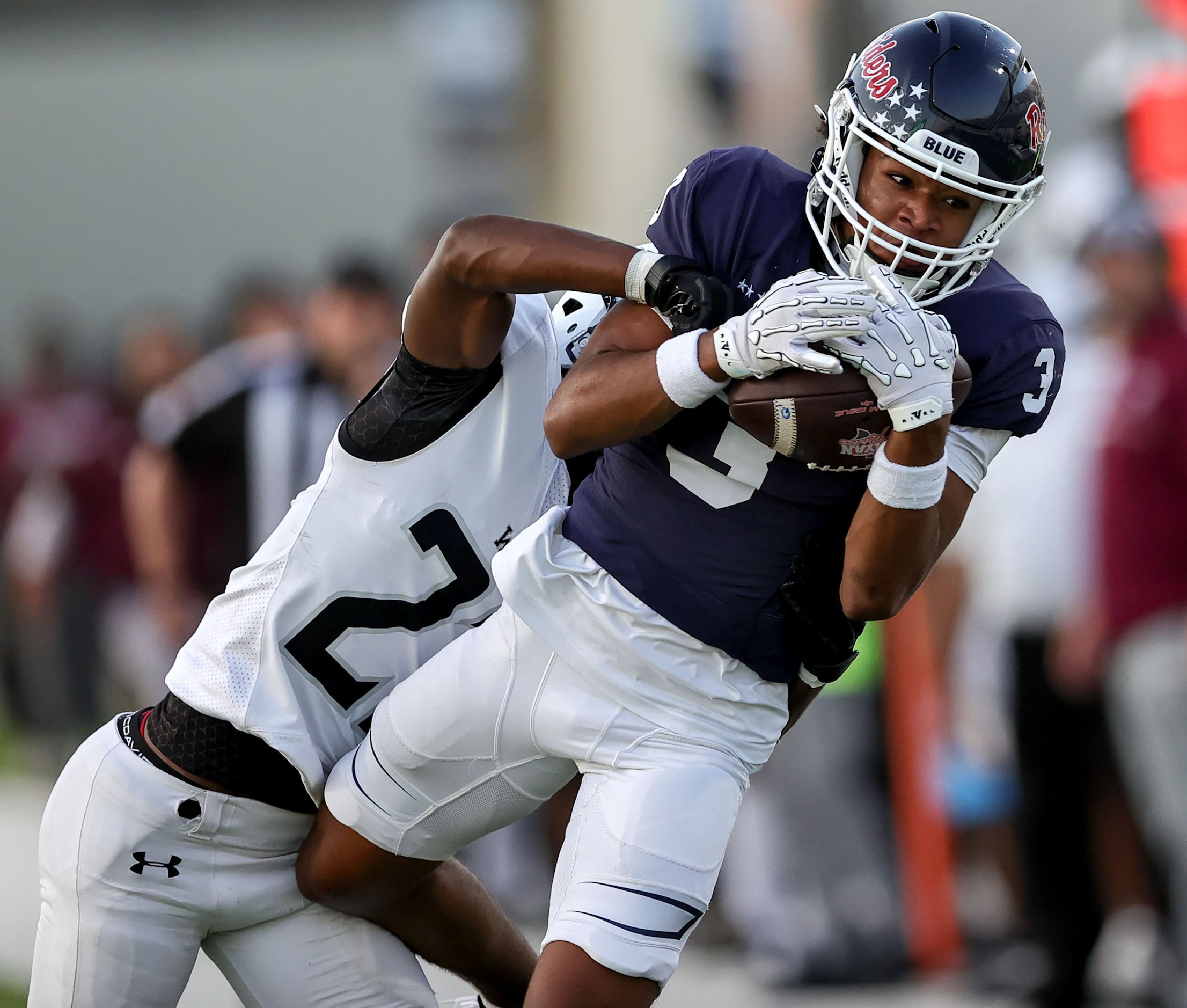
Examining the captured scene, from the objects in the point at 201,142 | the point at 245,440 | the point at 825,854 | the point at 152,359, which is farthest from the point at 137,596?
the point at 201,142

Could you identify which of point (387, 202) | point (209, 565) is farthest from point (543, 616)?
point (387, 202)

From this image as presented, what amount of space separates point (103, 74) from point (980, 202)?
22041 millimetres

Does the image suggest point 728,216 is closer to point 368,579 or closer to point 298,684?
point 368,579

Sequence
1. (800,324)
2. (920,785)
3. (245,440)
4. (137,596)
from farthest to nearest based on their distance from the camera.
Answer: (137,596), (920,785), (245,440), (800,324)

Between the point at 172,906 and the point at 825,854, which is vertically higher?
the point at 172,906

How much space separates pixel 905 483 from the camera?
2639 mm

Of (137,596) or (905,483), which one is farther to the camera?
(137,596)

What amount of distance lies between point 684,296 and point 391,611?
847mm

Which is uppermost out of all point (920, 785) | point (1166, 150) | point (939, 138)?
point (939, 138)

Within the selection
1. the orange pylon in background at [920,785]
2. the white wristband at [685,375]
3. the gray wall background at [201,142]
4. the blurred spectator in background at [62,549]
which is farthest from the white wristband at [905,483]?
the gray wall background at [201,142]

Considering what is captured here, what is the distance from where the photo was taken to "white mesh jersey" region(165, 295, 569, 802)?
3105 millimetres

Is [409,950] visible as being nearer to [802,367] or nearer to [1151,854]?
[802,367]

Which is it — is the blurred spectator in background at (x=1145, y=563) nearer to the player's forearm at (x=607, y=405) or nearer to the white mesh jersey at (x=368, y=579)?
the white mesh jersey at (x=368, y=579)

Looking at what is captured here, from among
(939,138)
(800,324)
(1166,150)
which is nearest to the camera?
(800,324)
